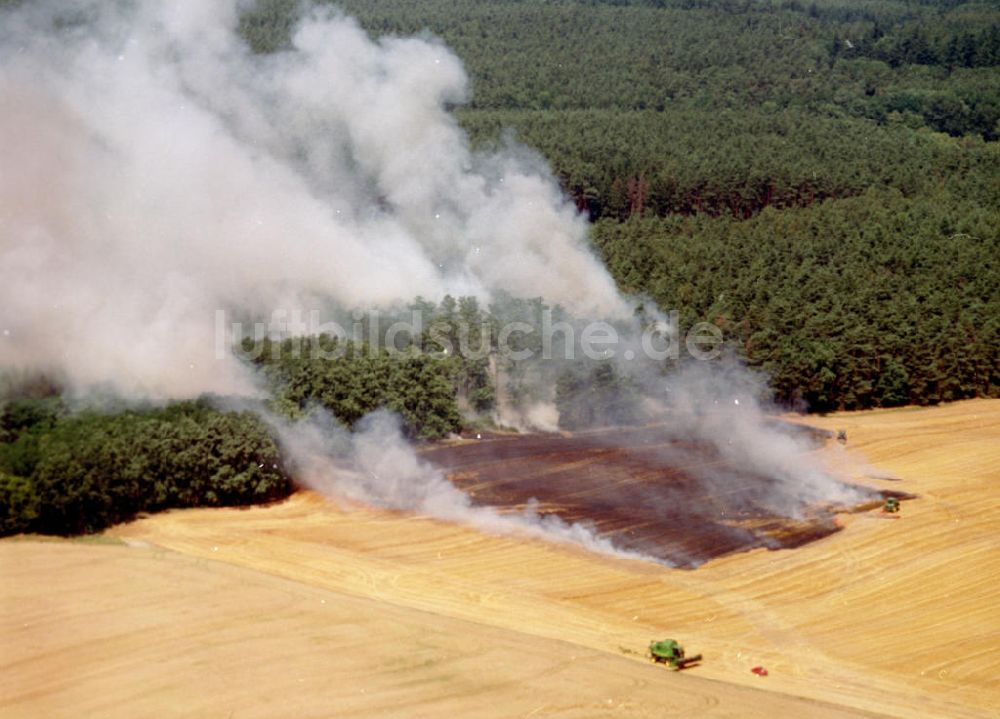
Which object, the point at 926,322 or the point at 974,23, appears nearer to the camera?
the point at 926,322

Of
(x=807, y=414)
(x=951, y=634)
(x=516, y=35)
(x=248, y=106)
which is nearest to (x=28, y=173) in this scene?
(x=248, y=106)

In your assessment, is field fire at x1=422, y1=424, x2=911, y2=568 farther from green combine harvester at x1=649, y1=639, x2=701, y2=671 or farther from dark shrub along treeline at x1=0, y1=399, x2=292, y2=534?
dark shrub along treeline at x1=0, y1=399, x2=292, y2=534

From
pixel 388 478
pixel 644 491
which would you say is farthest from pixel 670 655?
pixel 388 478

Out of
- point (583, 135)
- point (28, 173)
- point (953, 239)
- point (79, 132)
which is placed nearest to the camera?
point (28, 173)

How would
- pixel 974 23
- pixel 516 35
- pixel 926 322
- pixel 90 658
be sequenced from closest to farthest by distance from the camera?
pixel 90 658 < pixel 926 322 < pixel 516 35 < pixel 974 23

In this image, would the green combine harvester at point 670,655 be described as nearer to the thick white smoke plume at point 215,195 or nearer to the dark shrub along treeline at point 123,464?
the dark shrub along treeline at point 123,464

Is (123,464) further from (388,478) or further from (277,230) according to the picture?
(277,230)

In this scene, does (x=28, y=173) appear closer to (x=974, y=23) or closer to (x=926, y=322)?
(x=926, y=322)
